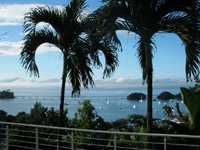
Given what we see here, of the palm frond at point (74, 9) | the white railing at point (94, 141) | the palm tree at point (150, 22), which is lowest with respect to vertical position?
the white railing at point (94, 141)

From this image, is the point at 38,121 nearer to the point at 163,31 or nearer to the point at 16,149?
the point at 16,149

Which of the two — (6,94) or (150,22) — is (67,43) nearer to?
(150,22)

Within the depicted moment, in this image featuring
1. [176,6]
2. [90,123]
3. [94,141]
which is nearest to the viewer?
[176,6]

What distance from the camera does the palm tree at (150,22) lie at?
337 inches

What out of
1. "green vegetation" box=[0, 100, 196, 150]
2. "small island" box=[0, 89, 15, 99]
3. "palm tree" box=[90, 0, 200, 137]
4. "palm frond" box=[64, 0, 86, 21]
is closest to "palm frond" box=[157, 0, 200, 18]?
"palm tree" box=[90, 0, 200, 137]

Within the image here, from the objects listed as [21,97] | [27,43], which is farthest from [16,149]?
[21,97]

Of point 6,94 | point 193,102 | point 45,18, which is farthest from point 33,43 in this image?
point 6,94

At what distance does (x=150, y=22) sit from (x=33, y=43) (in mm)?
3678

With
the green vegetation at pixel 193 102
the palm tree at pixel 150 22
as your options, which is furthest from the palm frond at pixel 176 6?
the green vegetation at pixel 193 102

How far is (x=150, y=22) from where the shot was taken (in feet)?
29.6

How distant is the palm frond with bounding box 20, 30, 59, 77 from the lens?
11.7 metres

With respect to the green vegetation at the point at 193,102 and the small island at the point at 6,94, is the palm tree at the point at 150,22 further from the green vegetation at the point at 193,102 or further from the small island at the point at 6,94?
the small island at the point at 6,94

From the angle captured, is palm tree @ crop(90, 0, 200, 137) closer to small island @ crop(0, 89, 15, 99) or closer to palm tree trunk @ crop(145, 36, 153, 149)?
palm tree trunk @ crop(145, 36, 153, 149)

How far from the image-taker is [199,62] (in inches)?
343
